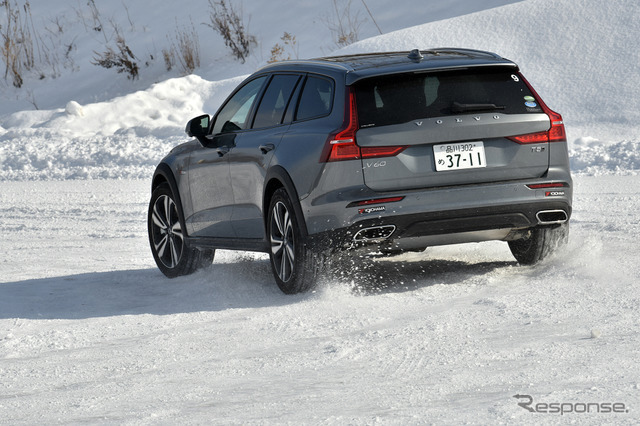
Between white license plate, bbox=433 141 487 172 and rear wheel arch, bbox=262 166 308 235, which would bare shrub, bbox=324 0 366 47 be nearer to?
rear wheel arch, bbox=262 166 308 235

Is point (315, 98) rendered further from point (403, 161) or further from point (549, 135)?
point (549, 135)

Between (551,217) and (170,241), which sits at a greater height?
(551,217)

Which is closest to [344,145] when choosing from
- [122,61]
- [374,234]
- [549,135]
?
[374,234]

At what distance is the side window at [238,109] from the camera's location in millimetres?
8297

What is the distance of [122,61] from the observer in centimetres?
2583

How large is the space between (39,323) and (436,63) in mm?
2956

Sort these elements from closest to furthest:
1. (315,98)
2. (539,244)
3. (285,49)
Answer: (315,98), (539,244), (285,49)

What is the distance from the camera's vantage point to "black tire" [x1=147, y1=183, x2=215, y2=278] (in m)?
9.12

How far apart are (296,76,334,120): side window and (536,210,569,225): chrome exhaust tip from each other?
1.48 metres

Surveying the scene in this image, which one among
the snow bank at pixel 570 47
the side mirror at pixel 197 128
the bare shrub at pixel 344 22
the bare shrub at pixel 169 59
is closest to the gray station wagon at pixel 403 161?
the side mirror at pixel 197 128

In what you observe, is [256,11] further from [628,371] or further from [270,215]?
[628,371]

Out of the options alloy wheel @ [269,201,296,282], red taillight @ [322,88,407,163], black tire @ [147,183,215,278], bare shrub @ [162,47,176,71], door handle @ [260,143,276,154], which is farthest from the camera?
bare shrub @ [162,47,176,71]
